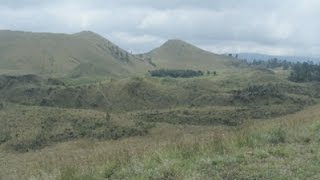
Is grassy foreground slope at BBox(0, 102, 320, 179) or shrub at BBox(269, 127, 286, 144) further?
shrub at BBox(269, 127, 286, 144)

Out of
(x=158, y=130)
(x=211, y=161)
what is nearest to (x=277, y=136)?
(x=211, y=161)

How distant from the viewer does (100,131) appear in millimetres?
53438

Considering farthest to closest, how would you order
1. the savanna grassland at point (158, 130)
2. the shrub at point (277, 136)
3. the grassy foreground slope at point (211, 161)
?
the shrub at point (277, 136) → the savanna grassland at point (158, 130) → the grassy foreground slope at point (211, 161)

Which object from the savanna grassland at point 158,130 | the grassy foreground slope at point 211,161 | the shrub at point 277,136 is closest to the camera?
the grassy foreground slope at point 211,161

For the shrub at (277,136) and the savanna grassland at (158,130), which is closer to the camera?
the savanna grassland at (158,130)

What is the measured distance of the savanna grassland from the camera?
10.6 meters

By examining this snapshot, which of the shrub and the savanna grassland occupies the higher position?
the shrub

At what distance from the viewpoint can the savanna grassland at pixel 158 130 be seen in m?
10.6

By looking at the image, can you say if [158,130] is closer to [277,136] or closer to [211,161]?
[277,136]

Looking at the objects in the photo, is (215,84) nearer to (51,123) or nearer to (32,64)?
(51,123)

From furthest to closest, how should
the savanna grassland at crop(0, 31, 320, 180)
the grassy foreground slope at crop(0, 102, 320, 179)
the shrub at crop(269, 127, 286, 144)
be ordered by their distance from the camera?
the shrub at crop(269, 127, 286, 144) < the savanna grassland at crop(0, 31, 320, 180) < the grassy foreground slope at crop(0, 102, 320, 179)

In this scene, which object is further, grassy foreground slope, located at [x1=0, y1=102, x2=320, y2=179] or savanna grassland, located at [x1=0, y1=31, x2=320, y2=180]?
savanna grassland, located at [x1=0, y1=31, x2=320, y2=180]

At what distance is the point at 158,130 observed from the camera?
54.5 m

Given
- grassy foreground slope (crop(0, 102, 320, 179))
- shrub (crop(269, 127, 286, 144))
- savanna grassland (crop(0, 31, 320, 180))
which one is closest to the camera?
grassy foreground slope (crop(0, 102, 320, 179))
